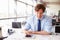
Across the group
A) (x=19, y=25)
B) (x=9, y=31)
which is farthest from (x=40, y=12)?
(x=19, y=25)

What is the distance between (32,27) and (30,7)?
6.37 feet

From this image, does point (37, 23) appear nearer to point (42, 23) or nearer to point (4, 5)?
point (42, 23)

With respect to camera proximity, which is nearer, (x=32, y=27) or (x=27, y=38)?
(x=27, y=38)

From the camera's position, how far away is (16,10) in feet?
9.93

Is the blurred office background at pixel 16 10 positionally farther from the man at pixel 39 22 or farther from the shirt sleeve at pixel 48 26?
the shirt sleeve at pixel 48 26

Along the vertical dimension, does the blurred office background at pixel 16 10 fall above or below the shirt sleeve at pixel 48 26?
above

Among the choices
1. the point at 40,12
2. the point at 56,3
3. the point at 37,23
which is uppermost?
the point at 56,3

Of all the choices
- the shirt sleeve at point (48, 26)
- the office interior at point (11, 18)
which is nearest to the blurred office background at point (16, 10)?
the office interior at point (11, 18)

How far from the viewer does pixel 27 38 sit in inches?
64.4

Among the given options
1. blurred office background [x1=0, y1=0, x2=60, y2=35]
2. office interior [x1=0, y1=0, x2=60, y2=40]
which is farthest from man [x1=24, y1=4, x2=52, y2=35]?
blurred office background [x1=0, y1=0, x2=60, y2=35]

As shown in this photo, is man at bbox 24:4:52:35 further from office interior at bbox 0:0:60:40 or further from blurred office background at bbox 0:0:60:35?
blurred office background at bbox 0:0:60:35

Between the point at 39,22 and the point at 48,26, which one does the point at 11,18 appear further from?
the point at 48,26

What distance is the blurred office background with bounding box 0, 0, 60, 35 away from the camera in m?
2.11

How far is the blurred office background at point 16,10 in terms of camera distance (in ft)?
6.92
